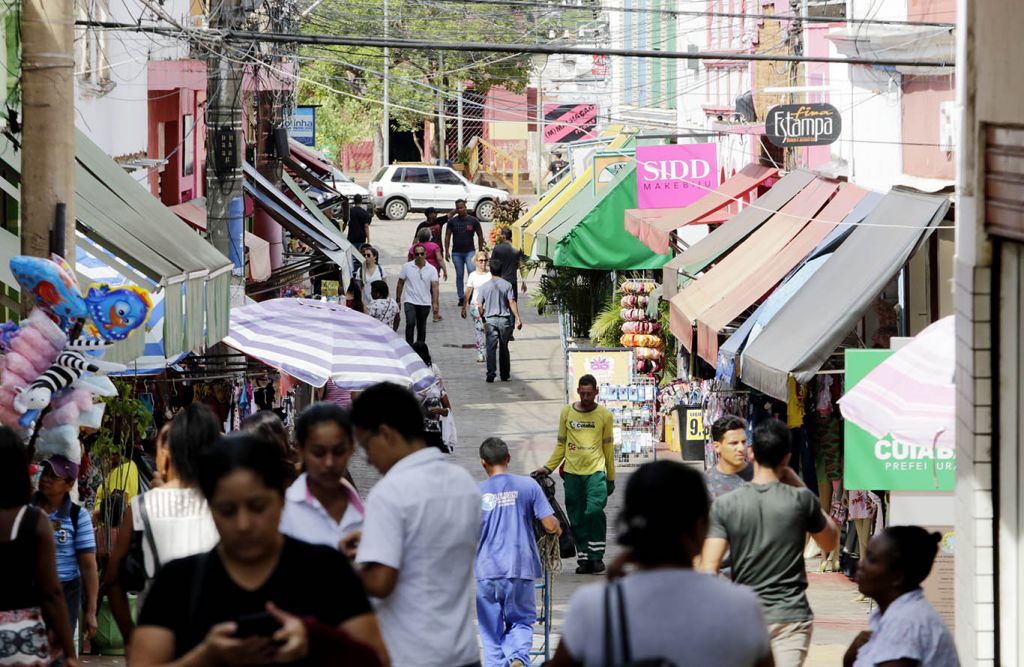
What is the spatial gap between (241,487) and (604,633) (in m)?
0.95

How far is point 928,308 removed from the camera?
13.8 m

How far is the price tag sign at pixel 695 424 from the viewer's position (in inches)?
670

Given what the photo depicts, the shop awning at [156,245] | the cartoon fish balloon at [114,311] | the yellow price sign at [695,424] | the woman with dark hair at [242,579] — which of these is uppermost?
the shop awning at [156,245]

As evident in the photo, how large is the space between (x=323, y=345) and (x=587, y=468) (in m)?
2.35

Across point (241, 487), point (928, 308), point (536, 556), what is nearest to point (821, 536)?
point (536, 556)

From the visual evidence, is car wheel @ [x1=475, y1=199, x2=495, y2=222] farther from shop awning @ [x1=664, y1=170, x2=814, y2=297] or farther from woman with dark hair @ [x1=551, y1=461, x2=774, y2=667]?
woman with dark hair @ [x1=551, y1=461, x2=774, y2=667]

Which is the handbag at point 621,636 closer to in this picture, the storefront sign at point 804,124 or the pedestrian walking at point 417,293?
the storefront sign at point 804,124

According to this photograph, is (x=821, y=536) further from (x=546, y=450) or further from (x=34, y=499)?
(x=546, y=450)

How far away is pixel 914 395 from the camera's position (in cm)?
938

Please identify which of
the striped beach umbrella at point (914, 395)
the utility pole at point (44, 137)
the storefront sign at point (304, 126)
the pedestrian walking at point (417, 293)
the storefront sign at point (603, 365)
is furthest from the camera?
the storefront sign at point (304, 126)

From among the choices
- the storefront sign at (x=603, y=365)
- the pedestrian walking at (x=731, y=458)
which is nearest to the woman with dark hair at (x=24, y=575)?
the pedestrian walking at (x=731, y=458)

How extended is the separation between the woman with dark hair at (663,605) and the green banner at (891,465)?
5886 millimetres

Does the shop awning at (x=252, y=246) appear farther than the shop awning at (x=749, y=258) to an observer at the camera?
Yes

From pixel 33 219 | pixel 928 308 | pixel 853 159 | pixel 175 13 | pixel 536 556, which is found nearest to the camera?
pixel 33 219
